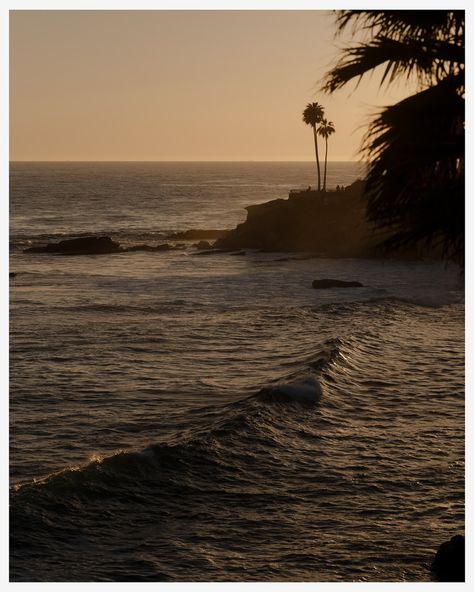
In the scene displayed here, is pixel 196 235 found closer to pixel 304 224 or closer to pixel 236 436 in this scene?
pixel 304 224

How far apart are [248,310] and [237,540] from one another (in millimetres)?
29282

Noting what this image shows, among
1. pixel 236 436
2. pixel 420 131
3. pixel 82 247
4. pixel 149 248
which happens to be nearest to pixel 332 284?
pixel 149 248

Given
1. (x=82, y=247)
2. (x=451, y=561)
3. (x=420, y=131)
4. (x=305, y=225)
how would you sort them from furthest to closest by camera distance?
(x=82, y=247), (x=305, y=225), (x=451, y=561), (x=420, y=131)

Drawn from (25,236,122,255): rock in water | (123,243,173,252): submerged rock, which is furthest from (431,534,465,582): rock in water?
(123,243,173,252): submerged rock

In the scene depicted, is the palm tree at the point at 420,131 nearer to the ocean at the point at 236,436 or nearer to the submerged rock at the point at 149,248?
the ocean at the point at 236,436

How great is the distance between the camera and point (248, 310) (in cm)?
4547

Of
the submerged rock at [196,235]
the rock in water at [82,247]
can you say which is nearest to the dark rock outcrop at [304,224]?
the rock in water at [82,247]

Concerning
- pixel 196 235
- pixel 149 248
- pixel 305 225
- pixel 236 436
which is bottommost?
pixel 236 436

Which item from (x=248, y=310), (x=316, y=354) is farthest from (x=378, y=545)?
(x=248, y=310)

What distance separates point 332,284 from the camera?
53.1m

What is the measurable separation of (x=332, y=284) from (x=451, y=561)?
38852mm

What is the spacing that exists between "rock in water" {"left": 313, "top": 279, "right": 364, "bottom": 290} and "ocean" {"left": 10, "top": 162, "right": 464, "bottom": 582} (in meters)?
2.75

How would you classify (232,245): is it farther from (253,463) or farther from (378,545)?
(378,545)

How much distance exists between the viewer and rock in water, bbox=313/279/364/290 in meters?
52.7
